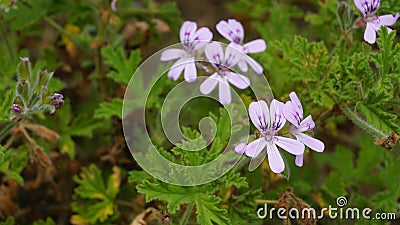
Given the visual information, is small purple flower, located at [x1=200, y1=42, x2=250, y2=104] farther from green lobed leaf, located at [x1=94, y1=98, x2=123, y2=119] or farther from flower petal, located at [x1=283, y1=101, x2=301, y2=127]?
green lobed leaf, located at [x1=94, y1=98, x2=123, y2=119]

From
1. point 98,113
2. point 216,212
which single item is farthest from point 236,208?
point 98,113

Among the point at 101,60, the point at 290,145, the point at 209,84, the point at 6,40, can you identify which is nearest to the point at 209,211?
the point at 290,145

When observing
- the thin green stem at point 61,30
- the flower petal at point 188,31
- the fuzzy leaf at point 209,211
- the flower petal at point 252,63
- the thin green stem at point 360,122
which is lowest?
the fuzzy leaf at point 209,211

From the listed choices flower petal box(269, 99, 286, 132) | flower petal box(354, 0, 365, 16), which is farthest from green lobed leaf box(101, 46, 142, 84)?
flower petal box(354, 0, 365, 16)

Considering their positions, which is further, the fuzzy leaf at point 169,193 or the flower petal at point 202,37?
the flower petal at point 202,37

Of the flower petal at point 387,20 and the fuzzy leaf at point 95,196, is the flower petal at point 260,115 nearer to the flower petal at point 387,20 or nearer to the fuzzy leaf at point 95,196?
the flower petal at point 387,20

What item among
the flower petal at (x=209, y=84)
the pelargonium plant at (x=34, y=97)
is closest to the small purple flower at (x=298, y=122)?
the flower petal at (x=209, y=84)

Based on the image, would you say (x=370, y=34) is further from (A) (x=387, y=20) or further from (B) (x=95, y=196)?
(B) (x=95, y=196)

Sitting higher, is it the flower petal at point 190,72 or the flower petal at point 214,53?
the flower petal at point 214,53
